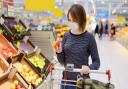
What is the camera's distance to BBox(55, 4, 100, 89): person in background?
3217 millimetres

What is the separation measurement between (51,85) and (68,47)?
1.78 ft

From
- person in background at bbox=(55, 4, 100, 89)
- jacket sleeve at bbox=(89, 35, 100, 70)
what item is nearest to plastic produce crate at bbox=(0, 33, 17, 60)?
person in background at bbox=(55, 4, 100, 89)

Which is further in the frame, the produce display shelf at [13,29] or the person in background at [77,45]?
the produce display shelf at [13,29]

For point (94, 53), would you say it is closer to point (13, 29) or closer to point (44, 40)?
point (13, 29)

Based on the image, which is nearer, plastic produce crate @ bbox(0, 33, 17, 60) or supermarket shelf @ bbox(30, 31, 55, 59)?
plastic produce crate @ bbox(0, 33, 17, 60)

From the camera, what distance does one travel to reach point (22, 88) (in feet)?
13.4

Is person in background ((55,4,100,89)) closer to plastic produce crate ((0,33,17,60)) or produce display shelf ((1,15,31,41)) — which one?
plastic produce crate ((0,33,17,60))

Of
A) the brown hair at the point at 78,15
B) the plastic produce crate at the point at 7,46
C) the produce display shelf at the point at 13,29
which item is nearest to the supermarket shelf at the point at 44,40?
the produce display shelf at the point at 13,29

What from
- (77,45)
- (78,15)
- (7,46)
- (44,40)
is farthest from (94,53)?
(44,40)

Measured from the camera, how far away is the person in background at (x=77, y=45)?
3.22 m

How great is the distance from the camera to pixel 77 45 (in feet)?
10.8

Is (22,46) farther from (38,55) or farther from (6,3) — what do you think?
(6,3)

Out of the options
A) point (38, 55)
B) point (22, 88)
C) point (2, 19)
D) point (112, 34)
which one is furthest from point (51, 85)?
point (112, 34)

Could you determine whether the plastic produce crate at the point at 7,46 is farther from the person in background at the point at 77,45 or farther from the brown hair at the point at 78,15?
the brown hair at the point at 78,15
